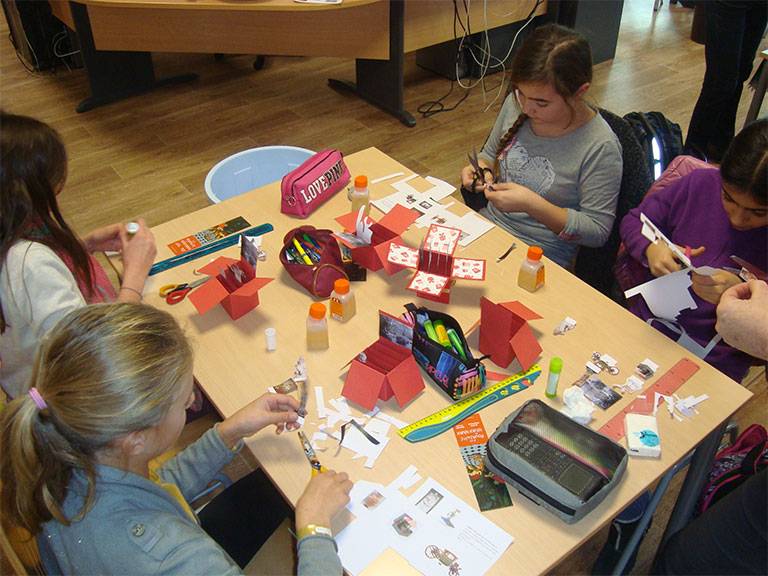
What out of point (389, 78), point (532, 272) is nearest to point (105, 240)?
point (532, 272)

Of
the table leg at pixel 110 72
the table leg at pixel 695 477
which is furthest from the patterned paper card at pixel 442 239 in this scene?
the table leg at pixel 110 72

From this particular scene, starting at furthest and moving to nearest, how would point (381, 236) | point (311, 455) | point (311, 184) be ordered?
point (311, 184)
point (381, 236)
point (311, 455)

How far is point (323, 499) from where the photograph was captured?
1.16 metres

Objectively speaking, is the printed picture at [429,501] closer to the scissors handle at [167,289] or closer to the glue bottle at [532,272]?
the glue bottle at [532,272]

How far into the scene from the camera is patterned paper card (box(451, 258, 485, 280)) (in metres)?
1.63

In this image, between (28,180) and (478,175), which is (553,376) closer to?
(478,175)

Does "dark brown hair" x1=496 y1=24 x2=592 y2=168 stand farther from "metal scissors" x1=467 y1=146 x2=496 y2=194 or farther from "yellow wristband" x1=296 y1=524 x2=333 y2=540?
"yellow wristband" x1=296 y1=524 x2=333 y2=540

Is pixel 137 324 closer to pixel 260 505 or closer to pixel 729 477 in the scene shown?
pixel 260 505

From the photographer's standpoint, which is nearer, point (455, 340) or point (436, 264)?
point (455, 340)

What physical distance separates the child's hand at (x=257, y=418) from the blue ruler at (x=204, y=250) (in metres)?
0.60

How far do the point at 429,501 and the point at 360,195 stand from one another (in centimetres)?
100

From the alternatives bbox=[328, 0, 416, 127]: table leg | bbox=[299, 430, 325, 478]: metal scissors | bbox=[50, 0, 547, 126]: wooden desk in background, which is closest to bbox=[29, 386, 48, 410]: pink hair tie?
bbox=[299, 430, 325, 478]: metal scissors

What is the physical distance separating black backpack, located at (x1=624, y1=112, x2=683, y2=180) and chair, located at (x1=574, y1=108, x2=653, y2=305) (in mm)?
126

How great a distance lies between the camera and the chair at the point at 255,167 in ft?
8.43
